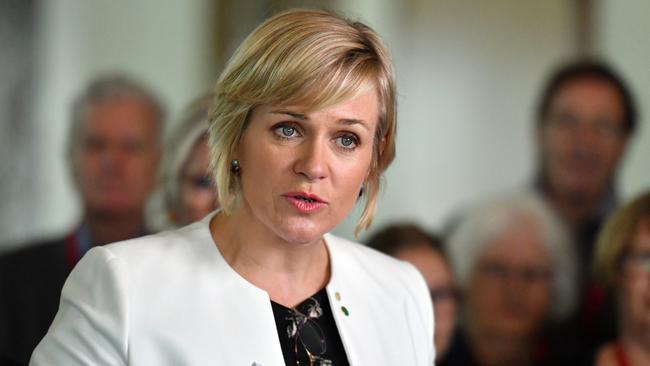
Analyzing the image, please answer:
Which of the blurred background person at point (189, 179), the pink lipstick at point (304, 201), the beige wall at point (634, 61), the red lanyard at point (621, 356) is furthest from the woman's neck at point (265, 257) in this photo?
the beige wall at point (634, 61)

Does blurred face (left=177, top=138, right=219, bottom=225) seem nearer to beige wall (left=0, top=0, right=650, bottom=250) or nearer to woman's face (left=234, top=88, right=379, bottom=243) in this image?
beige wall (left=0, top=0, right=650, bottom=250)

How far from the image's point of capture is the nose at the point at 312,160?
1.52m

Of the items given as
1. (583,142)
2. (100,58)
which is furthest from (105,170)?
(583,142)

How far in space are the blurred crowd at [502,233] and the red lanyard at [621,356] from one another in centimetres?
9

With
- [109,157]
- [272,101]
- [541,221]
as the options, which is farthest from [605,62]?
[272,101]

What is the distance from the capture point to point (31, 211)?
3.85 meters

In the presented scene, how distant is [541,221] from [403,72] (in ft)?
2.60

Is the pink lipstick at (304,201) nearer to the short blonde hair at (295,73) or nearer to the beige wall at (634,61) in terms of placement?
the short blonde hair at (295,73)

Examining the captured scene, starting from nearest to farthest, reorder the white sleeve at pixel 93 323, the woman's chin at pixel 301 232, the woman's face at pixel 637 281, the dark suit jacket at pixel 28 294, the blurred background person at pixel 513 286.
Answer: the white sleeve at pixel 93 323, the woman's chin at pixel 301 232, the woman's face at pixel 637 281, the dark suit jacket at pixel 28 294, the blurred background person at pixel 513 286

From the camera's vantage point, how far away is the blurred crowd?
369 cm

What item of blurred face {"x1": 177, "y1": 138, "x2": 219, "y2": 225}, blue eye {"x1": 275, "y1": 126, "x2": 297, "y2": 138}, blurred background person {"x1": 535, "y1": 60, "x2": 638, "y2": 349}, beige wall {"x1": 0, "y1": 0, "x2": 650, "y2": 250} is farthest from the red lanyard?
blue eye {"x1": 275, "y1": 126, "x2": 297, "y2": 138}

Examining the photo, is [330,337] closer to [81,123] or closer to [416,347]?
[416,347]

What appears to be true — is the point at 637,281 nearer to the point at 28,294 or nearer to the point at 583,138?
the point at 583,138

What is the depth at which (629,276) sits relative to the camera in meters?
3.39
